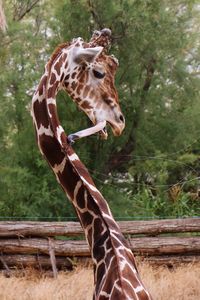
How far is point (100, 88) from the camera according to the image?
3.09 metres

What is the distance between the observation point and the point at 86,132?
2654 millimetres

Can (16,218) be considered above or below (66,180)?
below

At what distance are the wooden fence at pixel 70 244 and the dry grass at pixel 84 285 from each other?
1.17 ft

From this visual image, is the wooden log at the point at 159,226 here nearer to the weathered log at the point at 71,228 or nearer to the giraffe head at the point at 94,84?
the weathered log at the point at 71,228

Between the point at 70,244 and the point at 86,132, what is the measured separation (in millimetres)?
4869

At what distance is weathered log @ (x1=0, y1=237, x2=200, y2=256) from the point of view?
733 cm

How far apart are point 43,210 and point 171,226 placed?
8.45 feet

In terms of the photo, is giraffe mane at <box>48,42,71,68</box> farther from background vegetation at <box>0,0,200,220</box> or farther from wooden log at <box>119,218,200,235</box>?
background vegetation at <box>0,0,200,220</box>

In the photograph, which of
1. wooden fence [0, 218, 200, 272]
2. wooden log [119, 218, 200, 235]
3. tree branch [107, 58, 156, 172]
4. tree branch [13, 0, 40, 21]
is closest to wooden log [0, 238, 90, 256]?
wooden fence [0, 218, 200, 272]

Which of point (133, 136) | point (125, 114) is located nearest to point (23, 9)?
point (125, 114)

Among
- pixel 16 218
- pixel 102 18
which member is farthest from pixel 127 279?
pixel 102 18

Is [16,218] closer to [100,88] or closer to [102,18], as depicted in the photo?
[102,18]

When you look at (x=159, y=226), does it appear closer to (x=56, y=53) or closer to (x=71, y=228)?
(x=71, y=228)

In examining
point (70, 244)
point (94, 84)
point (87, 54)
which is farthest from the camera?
point (70, 244)
